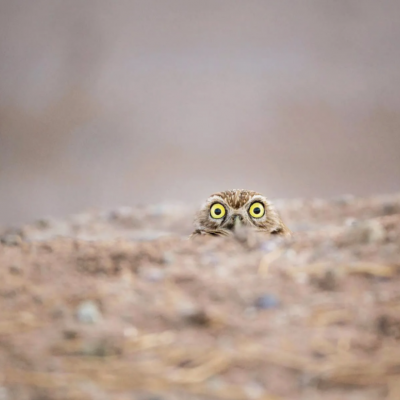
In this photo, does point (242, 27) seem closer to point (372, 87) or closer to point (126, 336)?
point (372, 87)

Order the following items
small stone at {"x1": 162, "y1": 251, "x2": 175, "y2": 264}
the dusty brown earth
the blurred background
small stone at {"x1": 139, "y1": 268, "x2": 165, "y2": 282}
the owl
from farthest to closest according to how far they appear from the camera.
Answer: the blurred background < the owl < small stone at {"x1": 162, "y1": 251, "x2": 175, "y2": 264} < small stone at {"x1": 139, "y1": 268, "x2": 165, "y2": 282} < the dusty brown earth

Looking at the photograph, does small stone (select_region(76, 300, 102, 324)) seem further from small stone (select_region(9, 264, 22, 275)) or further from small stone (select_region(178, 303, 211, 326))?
small stone (select_region(9, 264, 22, 275))

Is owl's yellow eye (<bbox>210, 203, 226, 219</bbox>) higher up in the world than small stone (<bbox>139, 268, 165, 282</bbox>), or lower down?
higher up

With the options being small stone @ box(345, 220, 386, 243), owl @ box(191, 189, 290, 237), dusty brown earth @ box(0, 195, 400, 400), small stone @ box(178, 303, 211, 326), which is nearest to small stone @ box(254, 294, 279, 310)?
dusty brown earth @ box(0, 195, 400, 400)

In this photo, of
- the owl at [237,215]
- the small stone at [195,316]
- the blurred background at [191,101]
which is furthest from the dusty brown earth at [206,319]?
the blurred background at [191,101]

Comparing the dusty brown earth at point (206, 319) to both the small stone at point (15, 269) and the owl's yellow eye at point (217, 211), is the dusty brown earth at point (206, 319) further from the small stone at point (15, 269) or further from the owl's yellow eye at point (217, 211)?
the owl's yellow eye at point (217, 211)

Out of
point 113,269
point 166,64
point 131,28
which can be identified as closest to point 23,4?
point 131,28
